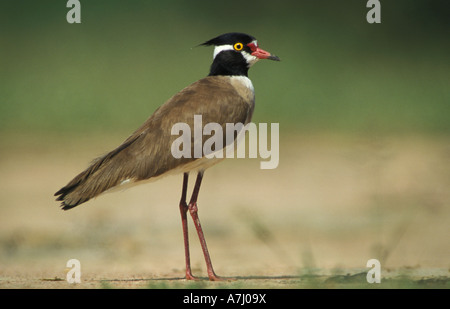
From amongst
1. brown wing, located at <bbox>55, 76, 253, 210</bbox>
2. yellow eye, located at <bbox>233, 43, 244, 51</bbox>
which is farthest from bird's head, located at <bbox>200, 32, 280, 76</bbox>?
brown wing, located at <bbox>55, 76, 253, 210</bbox>

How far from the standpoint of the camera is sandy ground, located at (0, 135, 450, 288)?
5.14m

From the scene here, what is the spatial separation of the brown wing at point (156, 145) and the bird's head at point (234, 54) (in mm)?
220

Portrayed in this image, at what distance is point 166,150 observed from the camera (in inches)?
191

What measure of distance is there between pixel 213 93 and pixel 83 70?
654 cm

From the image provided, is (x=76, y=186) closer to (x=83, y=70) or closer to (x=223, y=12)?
(x=83, y=70)

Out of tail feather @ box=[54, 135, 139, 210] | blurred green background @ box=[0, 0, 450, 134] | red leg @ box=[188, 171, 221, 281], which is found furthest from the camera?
blurred green background @ box=[0, 0, 450, 134]

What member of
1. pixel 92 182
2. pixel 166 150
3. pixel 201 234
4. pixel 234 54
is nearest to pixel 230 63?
pixel 234 54

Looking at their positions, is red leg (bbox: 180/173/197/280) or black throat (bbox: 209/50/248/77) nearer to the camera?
red leg (bbox: 180/173/197/280)

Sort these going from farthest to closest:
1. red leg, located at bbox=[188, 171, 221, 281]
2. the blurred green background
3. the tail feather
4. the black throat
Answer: the blurred green background, the black throat, red leg, located at bbox=[188, 171, 221, 281], the tail feather

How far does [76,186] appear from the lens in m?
4.75

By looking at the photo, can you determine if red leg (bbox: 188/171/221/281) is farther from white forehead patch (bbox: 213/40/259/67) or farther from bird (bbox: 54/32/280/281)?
white forehead patch (bbox: 213/40/259/67)

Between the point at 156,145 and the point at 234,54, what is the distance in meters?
0.77

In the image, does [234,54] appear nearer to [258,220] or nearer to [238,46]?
[238,46]

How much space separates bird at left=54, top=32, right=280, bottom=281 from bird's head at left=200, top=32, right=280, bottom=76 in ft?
0.25
